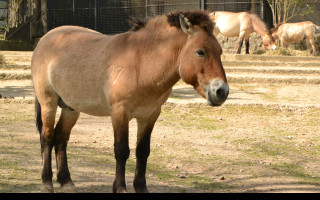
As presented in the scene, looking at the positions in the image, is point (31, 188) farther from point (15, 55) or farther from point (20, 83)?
point (15, 55)

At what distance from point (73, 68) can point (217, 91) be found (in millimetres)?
1646

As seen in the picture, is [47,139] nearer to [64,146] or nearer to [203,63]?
[64,146]

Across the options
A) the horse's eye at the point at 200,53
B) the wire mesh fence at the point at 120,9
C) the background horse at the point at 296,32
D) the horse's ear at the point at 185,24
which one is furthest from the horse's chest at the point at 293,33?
the horse's eye at the point at 200,53

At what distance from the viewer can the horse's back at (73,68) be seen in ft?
19.0

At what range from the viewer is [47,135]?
6.27m

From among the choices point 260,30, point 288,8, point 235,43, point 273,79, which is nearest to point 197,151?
point 273,79

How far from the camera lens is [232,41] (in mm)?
24078

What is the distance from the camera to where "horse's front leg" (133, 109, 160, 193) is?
5.81 m

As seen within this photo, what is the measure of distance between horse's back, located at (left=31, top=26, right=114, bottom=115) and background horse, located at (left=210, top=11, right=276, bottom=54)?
15.2 metres

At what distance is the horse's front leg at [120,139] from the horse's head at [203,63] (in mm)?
690

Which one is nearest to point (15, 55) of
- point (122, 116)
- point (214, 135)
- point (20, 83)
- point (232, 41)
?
point (20, 83)

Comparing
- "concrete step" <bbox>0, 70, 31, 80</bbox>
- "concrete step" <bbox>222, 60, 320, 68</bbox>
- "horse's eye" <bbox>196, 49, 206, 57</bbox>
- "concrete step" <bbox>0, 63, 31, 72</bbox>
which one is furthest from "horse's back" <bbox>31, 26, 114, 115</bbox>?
"concrete step" <bbox>222, 60, 320, 68</bbox>

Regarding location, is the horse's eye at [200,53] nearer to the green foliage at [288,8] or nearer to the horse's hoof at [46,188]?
the horse's hoof at [46,188]

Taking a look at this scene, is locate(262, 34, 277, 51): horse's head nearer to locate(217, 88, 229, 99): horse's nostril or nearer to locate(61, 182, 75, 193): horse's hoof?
locate(61, 182, 75, 193): horse's hoof
